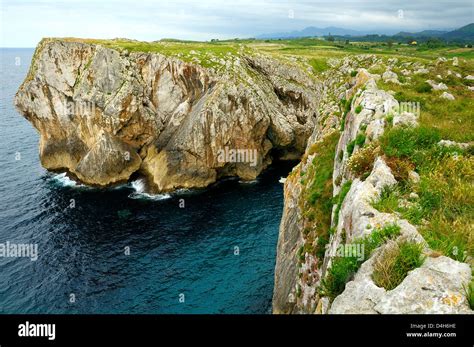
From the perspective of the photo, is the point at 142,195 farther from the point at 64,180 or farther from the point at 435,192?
the point at 435,192

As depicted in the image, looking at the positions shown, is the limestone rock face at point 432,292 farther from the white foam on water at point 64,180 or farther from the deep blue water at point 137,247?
the white foam on water at point 64,180

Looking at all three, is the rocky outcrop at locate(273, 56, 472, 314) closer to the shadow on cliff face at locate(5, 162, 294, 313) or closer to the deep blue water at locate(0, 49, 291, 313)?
the shadow on cliff face at locate(5, 162, 294, 313)

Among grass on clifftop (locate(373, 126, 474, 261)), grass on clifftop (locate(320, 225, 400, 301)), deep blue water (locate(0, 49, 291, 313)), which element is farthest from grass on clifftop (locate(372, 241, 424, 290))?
deep blue water (locate(0, 49, 291, 313))

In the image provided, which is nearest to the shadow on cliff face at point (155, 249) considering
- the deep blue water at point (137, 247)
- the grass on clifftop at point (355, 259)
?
the deep blue water at point (137, 247)

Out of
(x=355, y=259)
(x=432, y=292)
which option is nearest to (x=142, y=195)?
(x=355, y=259)

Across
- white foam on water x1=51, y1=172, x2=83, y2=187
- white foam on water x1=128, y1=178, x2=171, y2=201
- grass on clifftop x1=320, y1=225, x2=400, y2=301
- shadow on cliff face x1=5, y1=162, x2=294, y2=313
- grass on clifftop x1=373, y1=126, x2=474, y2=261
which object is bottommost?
shadow on cliff face x1=5, y1=162, x2=294, y2=313
